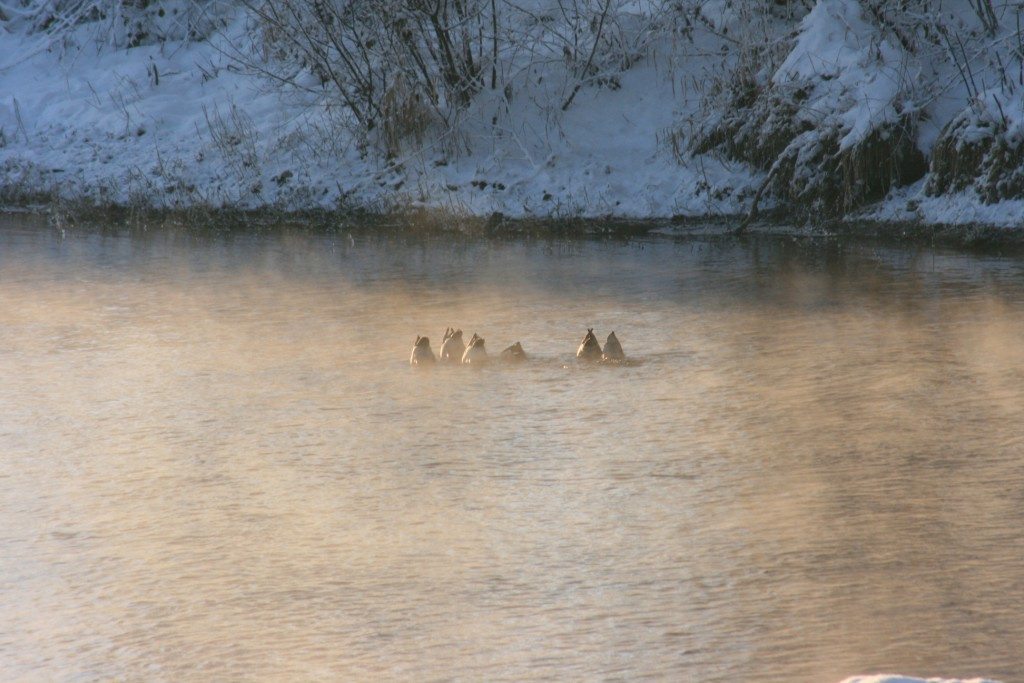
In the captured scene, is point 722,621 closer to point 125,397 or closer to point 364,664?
point 364,664

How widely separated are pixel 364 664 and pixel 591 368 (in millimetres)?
4075

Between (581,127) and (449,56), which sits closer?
(581,127)

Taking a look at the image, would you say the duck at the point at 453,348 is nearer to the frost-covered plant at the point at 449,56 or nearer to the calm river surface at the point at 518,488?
the calm river surface at the point at 518,488

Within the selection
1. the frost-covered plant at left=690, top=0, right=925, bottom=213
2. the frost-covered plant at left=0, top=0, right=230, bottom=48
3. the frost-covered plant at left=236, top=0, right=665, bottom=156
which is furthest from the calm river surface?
the frost-covered plant at left=0, top=0, right=230, bottom=48

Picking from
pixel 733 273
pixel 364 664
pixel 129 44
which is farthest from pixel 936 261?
pixel 129 44

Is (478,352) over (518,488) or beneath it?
over

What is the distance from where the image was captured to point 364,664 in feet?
12.9

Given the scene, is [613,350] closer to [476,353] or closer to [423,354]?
[476,353]

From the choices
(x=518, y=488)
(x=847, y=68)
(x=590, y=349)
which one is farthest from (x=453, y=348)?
(x=847, y=68)

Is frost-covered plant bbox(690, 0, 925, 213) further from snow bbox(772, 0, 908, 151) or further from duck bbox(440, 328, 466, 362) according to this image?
duck bbox(440, 328, 466, 362)

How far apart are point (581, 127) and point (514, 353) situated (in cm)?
921

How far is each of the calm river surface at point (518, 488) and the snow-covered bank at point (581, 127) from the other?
4262 mm

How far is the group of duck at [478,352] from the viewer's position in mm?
7879

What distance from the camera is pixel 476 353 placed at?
311 inches
